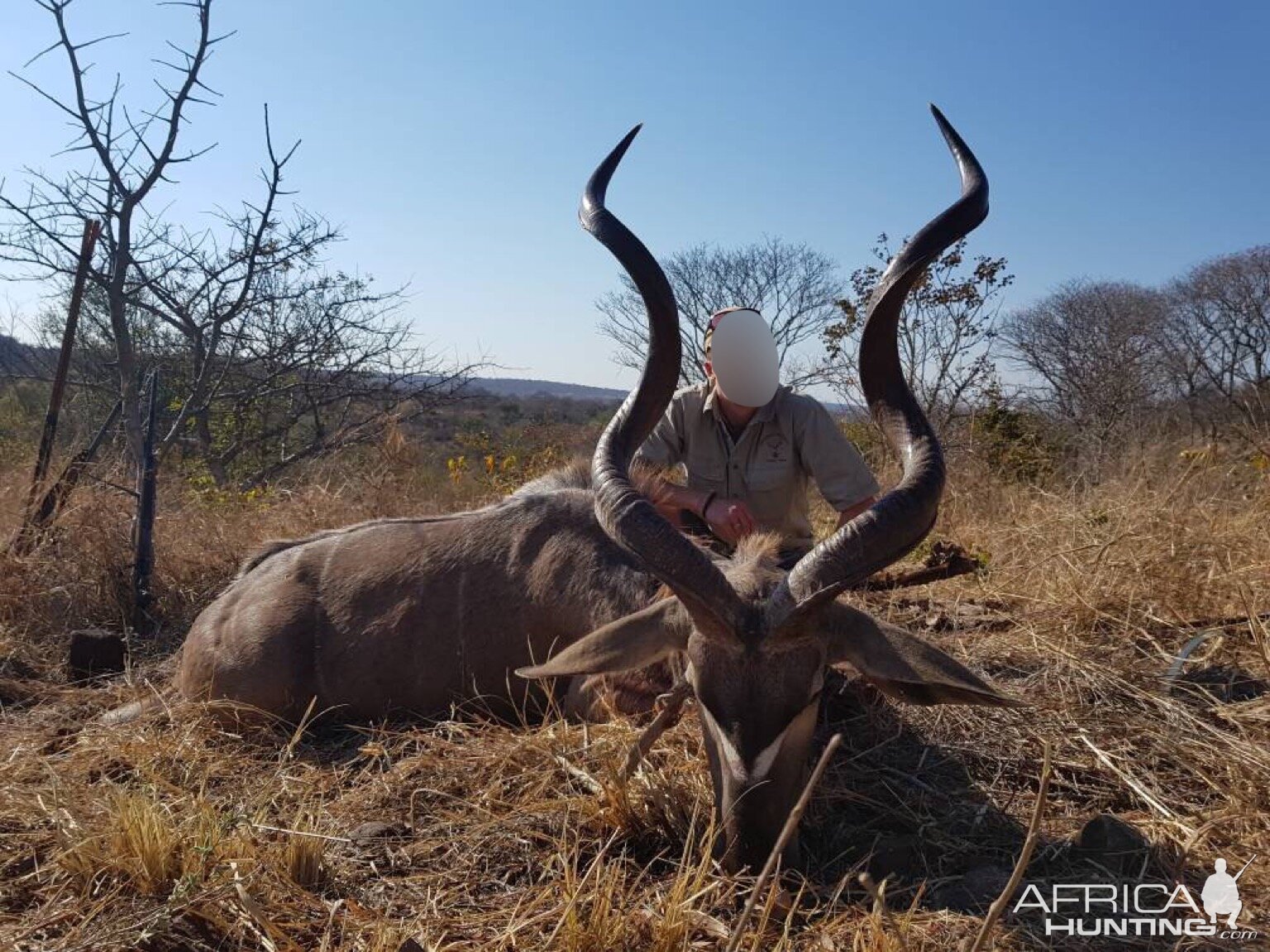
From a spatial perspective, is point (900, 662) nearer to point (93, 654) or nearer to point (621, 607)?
point (621, 607)

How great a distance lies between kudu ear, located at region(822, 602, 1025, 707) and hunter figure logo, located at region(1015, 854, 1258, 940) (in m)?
0.48

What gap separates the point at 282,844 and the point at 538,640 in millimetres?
1404

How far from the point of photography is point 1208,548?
4324 millimetres

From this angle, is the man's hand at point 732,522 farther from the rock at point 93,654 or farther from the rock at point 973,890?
the rock at point 93,654

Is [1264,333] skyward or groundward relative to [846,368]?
skyward

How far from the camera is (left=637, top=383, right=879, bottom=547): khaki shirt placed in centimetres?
438

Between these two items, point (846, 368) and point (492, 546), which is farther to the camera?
point (846, 368)

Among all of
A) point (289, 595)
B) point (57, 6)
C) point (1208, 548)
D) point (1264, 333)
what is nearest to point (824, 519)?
point (1208, 548)

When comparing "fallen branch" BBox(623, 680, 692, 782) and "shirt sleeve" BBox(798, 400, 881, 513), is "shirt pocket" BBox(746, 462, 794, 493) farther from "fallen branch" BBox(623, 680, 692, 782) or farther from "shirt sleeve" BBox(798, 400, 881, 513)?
"fallen branch" BBox(623, 680, 692, 782)

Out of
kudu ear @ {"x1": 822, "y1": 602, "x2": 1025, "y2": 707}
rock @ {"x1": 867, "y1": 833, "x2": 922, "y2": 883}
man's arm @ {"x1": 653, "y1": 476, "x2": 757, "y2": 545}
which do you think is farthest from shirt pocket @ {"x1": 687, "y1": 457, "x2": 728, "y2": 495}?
rock @ {"x1": 867, "y1": 833, "x2": 922, "y2": 883}

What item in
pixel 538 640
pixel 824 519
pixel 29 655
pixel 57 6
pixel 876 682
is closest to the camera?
pixel 876 682

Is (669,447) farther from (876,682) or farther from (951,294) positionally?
(951,294)

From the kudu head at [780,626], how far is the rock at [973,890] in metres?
0.38

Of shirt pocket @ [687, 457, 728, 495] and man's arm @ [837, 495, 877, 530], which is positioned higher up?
shirt pocket @ [687, 457, 728, 495]
